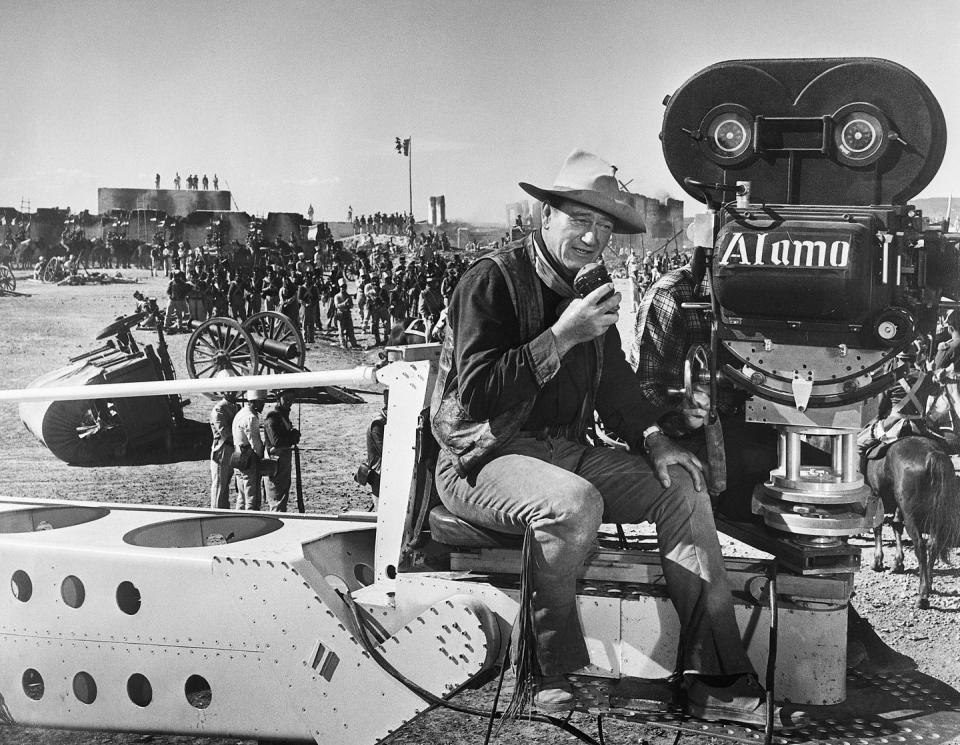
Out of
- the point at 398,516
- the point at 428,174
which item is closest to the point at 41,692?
the point at 398,516

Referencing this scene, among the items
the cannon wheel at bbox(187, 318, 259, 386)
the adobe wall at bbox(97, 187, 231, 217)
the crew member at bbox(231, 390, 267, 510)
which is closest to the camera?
the crew member at bbox(231, 390, 267, 510)

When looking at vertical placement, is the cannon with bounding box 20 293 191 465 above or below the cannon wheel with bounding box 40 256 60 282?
below

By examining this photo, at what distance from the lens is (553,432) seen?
2.93 meters

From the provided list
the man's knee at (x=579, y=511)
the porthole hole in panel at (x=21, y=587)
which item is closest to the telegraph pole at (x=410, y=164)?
the porthole hole in panel at (x=21, y=587)

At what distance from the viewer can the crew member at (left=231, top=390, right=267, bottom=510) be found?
311 inches

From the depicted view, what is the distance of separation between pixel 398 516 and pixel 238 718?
0.81 metres

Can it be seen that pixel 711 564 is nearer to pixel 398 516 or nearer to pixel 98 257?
pixel 398 516

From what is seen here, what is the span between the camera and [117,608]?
3289 millimetres

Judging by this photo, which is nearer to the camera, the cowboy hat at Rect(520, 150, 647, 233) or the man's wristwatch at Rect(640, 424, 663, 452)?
the cowboy hat at Rect(520, 150, 647, 233)

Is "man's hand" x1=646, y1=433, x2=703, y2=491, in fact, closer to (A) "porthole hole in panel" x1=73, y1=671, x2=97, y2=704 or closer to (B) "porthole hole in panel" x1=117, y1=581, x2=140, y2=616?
(B) "porthole hole in panel" x1=117, y1=581, x2=140, y2=616

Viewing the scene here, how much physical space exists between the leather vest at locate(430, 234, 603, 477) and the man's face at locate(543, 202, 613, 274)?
72 mm

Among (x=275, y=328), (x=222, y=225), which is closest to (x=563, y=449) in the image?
(x=275, y=328)

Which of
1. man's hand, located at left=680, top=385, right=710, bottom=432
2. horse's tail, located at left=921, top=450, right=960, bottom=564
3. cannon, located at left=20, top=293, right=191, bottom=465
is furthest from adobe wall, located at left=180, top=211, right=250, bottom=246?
man's hand, located at left=680, top=385, right=710, bottom=432

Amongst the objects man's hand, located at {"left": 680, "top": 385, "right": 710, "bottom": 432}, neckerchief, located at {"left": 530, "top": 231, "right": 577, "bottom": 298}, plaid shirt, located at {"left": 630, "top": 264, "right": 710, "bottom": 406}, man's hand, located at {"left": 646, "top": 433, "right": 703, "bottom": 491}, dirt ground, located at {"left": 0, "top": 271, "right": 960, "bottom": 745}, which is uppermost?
neckerchief, located at {"left": 530, "top": 231, "right": 577, "bottom": 298}
